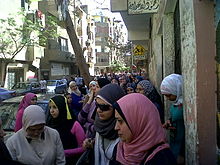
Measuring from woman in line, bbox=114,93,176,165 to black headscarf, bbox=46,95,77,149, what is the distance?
1464 mm

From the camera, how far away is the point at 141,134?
2.02m

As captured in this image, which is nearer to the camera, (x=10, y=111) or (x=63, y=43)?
(x=10, y=111)

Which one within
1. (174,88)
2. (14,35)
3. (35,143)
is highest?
(14,35)

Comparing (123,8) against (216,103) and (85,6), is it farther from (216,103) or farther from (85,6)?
(85,6)

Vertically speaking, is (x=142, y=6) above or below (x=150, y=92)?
above

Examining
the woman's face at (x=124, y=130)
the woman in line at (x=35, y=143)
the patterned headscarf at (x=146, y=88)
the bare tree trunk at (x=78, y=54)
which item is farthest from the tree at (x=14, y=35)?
the woman's face at (x=124, y=130)

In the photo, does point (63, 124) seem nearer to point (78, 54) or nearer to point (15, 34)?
point (78, 54)

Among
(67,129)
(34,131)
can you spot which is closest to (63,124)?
(67,129)

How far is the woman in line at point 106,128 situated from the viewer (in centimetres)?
287

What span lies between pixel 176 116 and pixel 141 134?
1.56 meters

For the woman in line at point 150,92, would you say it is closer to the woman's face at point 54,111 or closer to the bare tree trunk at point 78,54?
the woman's face at point 54,111

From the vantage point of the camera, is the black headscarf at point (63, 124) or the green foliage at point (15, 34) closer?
the black headscarf at point (63, 124)

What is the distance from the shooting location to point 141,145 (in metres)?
1.99

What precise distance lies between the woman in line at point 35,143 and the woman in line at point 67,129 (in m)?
0.43
